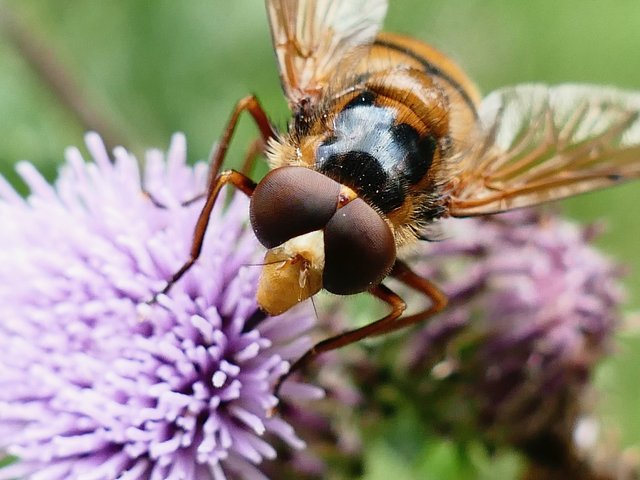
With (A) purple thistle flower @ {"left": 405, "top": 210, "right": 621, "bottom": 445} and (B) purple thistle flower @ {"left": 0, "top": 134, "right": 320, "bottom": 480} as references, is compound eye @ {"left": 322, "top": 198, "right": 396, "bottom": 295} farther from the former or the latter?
(A) purple thistle flower @ {"left": 405, "top": 210, "right": 621, "bottom": 445}

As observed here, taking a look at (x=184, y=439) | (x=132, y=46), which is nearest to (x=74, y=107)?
(x=132, y=46)

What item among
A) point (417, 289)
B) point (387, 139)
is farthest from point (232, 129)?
point (417, 289)

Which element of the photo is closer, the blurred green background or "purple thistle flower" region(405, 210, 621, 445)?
"purple thistle flower" region(405, 210, 621, 445)

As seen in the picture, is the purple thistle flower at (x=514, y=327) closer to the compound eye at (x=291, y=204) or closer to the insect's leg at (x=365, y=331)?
the insect's leg at (x=365, y=331)

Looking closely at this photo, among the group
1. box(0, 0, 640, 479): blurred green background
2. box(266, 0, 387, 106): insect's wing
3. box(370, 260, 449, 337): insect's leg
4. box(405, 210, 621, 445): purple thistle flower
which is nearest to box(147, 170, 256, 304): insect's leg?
box(266, 0, 387, 106): insect's wing

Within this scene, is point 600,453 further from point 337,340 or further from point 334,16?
point 334,16

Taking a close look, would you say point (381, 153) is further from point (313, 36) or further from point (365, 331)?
point (313, 36)

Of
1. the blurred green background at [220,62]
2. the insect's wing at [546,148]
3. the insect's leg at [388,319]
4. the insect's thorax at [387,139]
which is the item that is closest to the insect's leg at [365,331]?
the insect's leg at [388,319]
